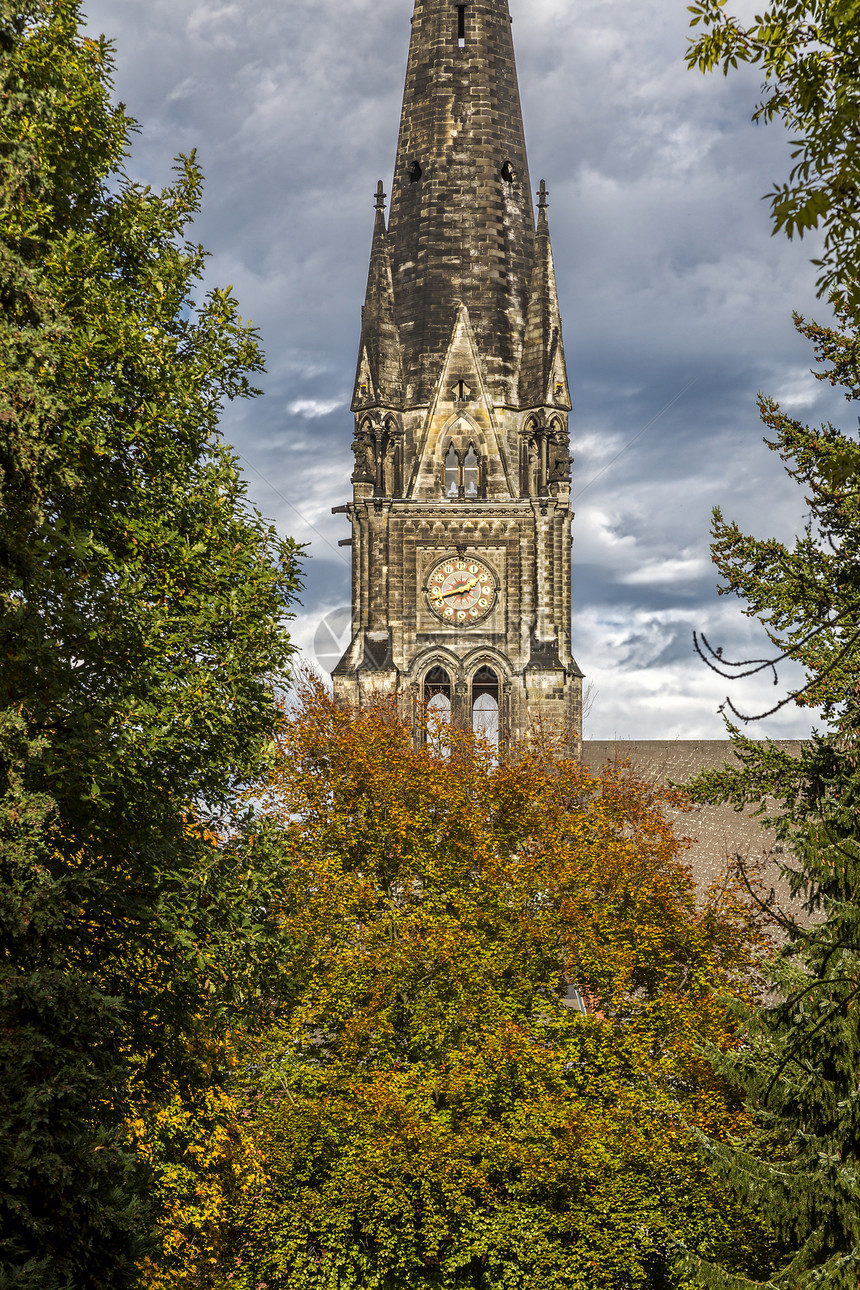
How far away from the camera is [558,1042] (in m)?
25.3

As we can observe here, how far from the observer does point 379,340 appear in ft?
155

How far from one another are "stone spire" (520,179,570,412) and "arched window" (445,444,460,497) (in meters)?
2.90

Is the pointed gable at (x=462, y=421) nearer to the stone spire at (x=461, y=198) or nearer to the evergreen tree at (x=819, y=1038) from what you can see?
the stone spire at (x=461, y=198)

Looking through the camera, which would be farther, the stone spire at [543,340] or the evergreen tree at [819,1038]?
the stone spire at [543,340]

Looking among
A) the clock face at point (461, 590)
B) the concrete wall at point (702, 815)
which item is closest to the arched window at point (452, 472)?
the clock face at point (461, 590)

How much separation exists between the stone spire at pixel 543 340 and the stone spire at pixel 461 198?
51cm

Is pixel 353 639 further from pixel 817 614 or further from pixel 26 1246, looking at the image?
pixel 26 1246

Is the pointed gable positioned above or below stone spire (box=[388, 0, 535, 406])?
below

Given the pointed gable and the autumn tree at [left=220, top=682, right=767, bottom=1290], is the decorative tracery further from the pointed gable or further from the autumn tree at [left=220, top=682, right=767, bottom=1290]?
the autumn tree at [left=220, top=682, right=767, bottom=1290]

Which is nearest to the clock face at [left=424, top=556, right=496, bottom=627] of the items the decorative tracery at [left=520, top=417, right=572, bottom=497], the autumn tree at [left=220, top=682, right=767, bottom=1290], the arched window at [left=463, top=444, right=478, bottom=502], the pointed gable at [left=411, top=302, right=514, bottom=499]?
the pointed gable at [left=411, top=302, right=514, bottom=499]

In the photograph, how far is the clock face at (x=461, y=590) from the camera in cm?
4425

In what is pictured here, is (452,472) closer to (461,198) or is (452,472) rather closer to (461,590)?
(461,590)

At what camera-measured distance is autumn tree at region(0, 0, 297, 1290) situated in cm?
1097

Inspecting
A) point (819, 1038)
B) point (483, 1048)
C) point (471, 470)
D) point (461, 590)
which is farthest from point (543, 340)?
point (819, 1038)
